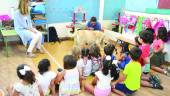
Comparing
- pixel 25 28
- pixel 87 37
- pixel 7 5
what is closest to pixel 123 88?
pixel 87 37

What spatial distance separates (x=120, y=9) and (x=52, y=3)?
1.71 metres

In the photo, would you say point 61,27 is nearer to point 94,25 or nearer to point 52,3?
point 52,3

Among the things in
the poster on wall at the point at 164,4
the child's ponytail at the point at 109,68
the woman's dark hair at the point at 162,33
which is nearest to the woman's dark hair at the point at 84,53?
the child's ponytail at the point at 109,68

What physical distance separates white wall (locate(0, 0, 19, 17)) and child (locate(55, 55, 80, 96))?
8.91 feet

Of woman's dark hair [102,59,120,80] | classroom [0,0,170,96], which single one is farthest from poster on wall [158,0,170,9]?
woman's dark hair [102,59,120,80]

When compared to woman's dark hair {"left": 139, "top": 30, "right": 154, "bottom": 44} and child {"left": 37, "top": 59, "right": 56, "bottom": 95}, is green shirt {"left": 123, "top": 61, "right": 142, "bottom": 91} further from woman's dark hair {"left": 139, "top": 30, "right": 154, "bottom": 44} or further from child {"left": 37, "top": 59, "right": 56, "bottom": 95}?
child {"left": 37, "top": 59, "right": 56, "bottom": 95}

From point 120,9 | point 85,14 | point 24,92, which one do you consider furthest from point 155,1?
point 24,92

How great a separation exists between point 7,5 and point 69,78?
287 centimetres

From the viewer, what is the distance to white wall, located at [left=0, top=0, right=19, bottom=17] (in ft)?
15.6

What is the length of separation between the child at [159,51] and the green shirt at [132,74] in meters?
1.12

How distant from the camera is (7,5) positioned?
4816mm

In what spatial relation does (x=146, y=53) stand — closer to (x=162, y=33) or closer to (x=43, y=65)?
(x=162, y=33)

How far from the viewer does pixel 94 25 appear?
16.1ft

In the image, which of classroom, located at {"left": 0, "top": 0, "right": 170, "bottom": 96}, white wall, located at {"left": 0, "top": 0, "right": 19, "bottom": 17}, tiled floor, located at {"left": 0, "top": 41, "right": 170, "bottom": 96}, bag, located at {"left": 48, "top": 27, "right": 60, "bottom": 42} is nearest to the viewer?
classroom, located at {"left": 0, "top": 0, "right": 170, "bottom": 96}
